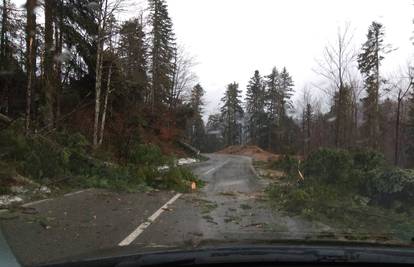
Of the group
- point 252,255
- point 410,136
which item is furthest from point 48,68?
point 410,136

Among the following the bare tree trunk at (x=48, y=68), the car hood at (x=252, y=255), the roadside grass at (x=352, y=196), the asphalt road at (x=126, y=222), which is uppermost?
the bare tree trunk at (x=48, y=68)

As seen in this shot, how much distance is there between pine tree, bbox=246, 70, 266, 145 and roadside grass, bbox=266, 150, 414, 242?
94884mm

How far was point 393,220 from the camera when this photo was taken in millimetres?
11414

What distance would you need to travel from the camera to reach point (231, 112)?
12225cm

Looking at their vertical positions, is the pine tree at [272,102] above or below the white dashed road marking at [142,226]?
above

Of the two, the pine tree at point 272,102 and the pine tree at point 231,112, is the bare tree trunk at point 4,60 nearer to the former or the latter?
the pine tree at point 272,102

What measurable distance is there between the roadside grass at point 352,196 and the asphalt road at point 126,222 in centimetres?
71

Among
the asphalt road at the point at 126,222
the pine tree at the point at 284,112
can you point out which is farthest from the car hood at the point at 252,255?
the pine tree at the point at 284,112

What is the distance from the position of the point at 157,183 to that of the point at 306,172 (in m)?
5.81

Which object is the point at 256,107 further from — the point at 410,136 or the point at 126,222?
the point at 126,222

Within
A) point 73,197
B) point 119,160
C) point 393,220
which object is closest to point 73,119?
point 119,160

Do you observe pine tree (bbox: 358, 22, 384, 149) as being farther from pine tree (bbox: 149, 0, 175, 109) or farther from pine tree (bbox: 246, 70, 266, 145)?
pine tree (bbox: 246, 70, 266, 145)

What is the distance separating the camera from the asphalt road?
817 centimetres

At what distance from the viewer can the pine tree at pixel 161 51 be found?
6125 cm
